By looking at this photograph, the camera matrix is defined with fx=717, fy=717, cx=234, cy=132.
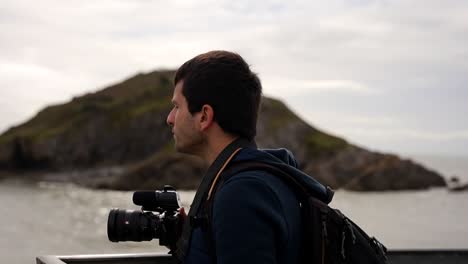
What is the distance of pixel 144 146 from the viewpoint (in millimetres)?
85125

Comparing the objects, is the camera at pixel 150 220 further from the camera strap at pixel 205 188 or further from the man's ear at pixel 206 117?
the man's ear at pixel 206 117

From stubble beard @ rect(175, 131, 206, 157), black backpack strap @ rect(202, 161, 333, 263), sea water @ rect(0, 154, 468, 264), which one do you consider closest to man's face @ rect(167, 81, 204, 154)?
stubble beard @ rect(175, 131, 206, 157)

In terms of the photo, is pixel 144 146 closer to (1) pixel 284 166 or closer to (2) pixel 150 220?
(2) pixel 150 220

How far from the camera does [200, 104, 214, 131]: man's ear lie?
2721 mm

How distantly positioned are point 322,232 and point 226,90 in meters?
0.63

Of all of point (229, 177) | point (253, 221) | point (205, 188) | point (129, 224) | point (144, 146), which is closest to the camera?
point (253, 221)

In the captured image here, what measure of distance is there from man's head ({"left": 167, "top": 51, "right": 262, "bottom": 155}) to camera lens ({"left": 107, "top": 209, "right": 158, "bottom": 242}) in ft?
1.79

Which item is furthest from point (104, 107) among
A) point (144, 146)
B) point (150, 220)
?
point (150, 220)

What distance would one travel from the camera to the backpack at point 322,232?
8.52 feet

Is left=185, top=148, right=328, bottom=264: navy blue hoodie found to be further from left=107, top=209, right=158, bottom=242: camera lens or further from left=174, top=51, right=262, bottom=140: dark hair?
left=107, top=209, right=158, bottom=242: camera lens

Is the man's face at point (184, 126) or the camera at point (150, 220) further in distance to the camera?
the camera at point (150, 220)

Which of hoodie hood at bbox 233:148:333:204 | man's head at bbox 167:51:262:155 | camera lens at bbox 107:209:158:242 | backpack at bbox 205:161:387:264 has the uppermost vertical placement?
man's head at bbox 167:51:262:155

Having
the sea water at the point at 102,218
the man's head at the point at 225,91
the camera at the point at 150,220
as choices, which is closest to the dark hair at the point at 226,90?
the man's head at the point at 225,91

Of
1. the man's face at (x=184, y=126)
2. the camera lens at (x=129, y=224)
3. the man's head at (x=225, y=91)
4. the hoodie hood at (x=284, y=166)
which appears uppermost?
the man's head at (x=225, y=91)
